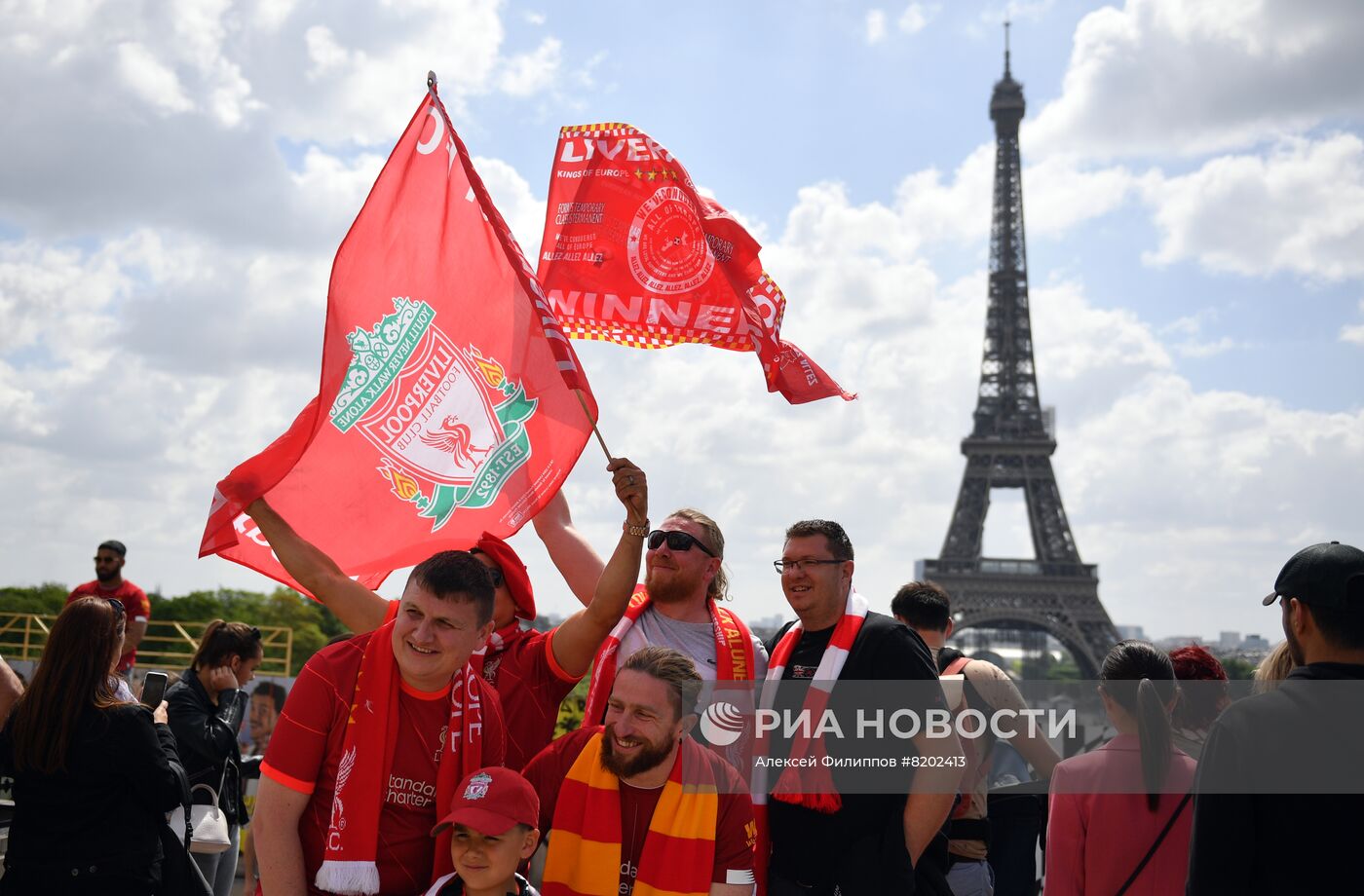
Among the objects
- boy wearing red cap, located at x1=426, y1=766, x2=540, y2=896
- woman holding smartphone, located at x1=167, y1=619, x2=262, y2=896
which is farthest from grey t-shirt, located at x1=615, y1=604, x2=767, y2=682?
woman holding smartphone, located at x1=167, y1=619, x2=262, y2=896

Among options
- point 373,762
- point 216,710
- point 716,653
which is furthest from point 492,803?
point 216,710

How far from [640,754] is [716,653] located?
3.75 ft

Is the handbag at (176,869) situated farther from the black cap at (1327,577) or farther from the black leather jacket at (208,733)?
the black cap at (1327,577)

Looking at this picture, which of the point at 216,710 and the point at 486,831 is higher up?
the point at 216,710

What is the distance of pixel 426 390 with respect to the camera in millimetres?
5230

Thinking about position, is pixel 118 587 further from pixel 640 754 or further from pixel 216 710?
pixel 640 754

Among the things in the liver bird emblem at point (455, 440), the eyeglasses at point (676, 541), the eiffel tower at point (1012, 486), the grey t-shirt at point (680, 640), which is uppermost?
the eiffel tower at point (1012, 486)

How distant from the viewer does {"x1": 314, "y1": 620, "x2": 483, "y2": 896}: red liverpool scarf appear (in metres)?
3.27

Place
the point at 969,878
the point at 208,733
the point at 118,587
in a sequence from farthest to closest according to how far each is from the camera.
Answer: the point at 118,587 → the point at 208,733 → the point at 969,878

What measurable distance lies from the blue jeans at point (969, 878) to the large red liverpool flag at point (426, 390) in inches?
102

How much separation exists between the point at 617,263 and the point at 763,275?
2.68ft

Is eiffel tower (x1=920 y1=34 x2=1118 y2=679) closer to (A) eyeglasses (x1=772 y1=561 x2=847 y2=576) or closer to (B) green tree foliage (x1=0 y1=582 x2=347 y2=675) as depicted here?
(B) green tree foliage (x1=0 y1=582 x2=347 y2=675)

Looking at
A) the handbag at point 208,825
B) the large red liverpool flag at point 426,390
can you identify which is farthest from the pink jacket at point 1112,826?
the handbag at point 208,825

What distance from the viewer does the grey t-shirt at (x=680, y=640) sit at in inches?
189
